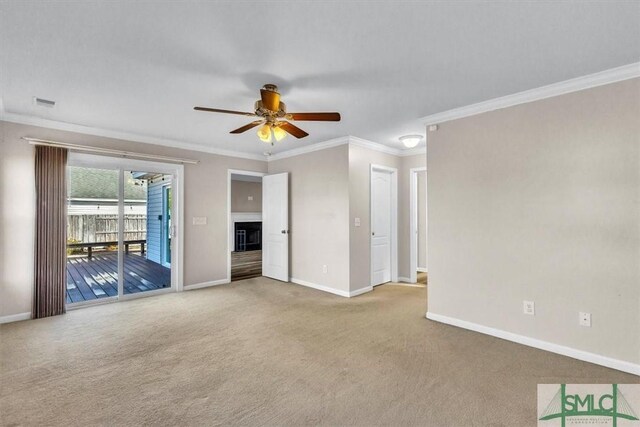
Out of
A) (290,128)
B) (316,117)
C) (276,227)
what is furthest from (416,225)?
(316,117)

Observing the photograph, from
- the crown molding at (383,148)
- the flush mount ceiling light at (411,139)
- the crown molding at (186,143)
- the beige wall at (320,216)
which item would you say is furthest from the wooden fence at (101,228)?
the flush mount ceiling light at (411,139)

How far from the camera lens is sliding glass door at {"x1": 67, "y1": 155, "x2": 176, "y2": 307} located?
4.27 metres

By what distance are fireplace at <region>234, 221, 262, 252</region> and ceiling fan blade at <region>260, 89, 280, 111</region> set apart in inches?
286

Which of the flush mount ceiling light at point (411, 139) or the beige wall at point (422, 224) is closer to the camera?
the flush mount ceiling light at point (411, 139)

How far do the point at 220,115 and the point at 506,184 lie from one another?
331 cm

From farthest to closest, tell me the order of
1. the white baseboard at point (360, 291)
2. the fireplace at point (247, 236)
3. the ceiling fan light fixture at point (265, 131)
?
the fireplace at point (247, 236)
the white baseboard at point (360, 291)
the ceiling fan light fixture at point (265, 131)

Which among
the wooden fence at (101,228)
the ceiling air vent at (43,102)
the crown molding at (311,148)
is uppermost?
the ceiling air vent at (43,102)

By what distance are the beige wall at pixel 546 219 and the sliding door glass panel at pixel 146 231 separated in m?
4.28

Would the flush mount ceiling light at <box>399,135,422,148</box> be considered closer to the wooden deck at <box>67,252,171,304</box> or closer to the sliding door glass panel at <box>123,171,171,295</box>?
the sliding door glass panel at <box>123,171,171,295</box>

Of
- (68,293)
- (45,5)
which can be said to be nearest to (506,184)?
(45,5)

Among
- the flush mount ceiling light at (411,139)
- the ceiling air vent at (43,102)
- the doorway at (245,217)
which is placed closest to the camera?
the ceiling air vent at (43,102)

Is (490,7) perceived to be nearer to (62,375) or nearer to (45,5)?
(45,5)

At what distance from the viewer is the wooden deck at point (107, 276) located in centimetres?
447

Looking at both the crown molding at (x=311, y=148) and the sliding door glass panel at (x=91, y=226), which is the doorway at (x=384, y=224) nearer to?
the crown molding at (x=311, y=148)
